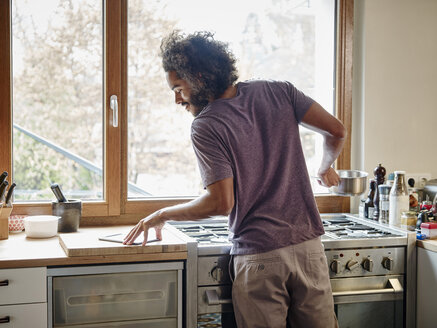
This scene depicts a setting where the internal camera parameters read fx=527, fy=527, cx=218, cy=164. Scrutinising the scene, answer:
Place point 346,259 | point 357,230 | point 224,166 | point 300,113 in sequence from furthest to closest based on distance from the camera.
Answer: point 357,230 < point 346,259 < point 300,113 < point 224,166

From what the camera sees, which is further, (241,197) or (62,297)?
(62,297)

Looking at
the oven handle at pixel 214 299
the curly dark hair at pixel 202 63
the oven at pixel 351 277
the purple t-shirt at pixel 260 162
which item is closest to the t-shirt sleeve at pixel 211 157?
the purple t-shirt at pixel 260 162

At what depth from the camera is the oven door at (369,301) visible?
7.29ft

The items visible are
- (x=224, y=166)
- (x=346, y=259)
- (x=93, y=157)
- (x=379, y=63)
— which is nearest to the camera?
(x=224, y=166)

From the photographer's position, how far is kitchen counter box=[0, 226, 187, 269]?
1.89 meters

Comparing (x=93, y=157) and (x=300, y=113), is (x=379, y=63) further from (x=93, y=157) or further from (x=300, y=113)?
(x=93, y=157)

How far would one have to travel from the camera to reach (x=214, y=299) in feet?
6.66

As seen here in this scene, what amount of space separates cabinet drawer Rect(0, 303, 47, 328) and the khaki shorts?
0.70 m

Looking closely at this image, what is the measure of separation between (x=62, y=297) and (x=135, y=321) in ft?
0.95

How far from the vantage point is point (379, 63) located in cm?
292

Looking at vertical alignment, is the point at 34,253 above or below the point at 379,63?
below

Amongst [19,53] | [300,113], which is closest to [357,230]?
[300,113]

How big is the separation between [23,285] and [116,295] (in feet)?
1.10

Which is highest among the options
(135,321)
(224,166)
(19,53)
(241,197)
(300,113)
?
(19,53)
